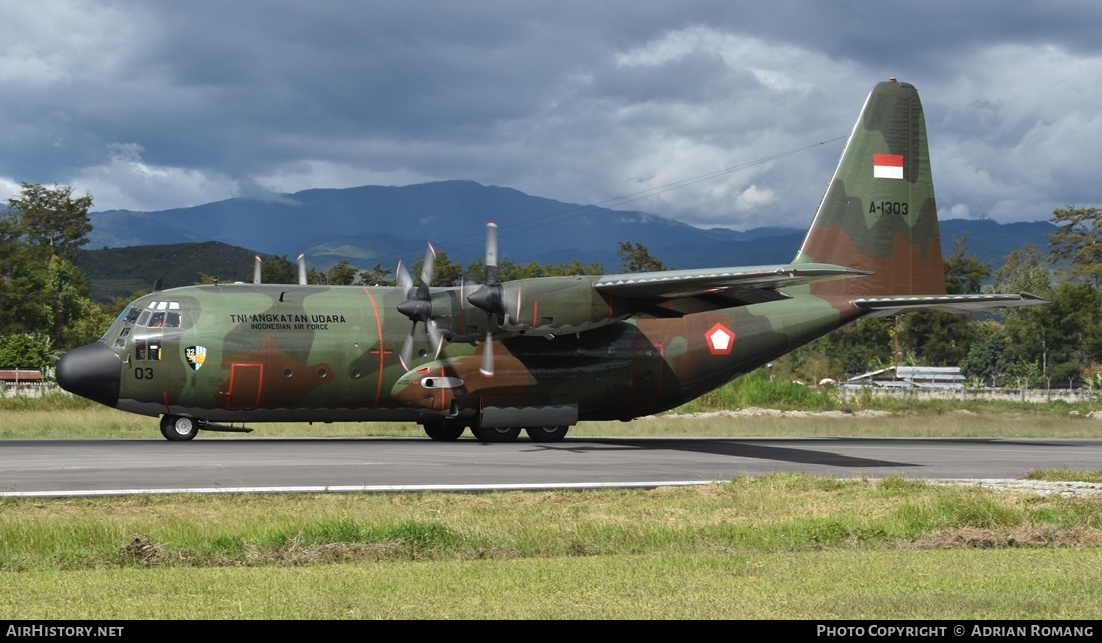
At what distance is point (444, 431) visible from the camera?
101 feet

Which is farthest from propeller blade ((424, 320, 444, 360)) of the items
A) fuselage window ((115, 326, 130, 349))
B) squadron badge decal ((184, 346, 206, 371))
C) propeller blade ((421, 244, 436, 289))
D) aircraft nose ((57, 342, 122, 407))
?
aircraft nose ((57, 342, 122, 407))

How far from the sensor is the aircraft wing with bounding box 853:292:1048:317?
2838 cm

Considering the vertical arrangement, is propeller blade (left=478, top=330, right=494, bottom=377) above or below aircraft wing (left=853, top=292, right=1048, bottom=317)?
below

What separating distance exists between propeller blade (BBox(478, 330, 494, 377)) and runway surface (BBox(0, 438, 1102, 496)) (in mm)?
1830

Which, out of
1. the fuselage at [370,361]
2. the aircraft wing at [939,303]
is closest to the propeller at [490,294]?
the fuselage at [370,361]

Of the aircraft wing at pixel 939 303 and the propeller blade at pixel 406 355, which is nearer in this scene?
the propeller blade at pixel 406 355

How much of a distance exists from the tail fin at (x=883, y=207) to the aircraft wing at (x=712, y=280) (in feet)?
21.2

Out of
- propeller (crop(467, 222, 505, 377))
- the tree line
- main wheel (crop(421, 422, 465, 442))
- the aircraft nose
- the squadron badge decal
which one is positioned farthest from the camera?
the tree line

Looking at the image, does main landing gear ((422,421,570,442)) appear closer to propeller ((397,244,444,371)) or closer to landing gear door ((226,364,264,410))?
propeller ((397,244,444,371))

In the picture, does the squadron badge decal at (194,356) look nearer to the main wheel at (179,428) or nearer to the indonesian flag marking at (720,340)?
the main wheel at (179,428)

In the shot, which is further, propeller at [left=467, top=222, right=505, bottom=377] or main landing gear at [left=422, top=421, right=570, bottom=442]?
main landing gear at [left=422, top=421, right=570, bottom=442]

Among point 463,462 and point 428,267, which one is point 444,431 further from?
point 463,462

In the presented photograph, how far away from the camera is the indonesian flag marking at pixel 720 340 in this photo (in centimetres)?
3059
